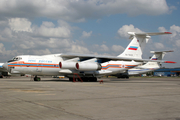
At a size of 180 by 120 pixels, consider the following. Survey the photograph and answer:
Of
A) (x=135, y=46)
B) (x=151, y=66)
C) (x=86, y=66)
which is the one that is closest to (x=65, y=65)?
(x=86, y=66)

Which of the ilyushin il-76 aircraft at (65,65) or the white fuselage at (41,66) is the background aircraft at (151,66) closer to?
the ilyushin il-76 aircraft at (65,65)

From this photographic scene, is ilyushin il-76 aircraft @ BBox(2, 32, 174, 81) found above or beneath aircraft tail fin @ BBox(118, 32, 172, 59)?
beneath

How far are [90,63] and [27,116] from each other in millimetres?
17402

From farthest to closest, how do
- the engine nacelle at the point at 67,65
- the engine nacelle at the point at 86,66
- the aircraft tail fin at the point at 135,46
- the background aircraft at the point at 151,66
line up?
the background aircraft at the point at 151,66, the aircraft tail fin at the point at 135,46, the engine nacelle at the point at 86,66, the engine nacelle at the point at 67,65

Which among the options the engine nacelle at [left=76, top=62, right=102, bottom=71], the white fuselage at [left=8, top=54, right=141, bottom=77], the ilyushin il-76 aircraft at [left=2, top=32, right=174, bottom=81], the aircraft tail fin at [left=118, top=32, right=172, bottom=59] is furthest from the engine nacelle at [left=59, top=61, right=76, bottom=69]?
the aircraft tail fin at [left=118, top=32, right=172, bottom=59]

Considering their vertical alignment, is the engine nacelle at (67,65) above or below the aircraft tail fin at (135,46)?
below

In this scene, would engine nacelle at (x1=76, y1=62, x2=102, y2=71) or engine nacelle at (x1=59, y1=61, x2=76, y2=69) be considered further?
engine nacelle at (x1=76, y1=62, x2=102, y2=71)

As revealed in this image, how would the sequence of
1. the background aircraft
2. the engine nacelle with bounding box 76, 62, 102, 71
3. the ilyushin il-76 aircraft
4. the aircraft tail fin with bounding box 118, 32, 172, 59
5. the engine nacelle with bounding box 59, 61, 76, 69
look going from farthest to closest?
the background aircraft < the aircraft tail fin with bounding box 118, 32, 172, 59 < the engine nacelle with bounding box 76, 62, 102, 71 < the ilyushin il-76 aircraft < the engine nacelle with bounding box 59, 61, 76, 69

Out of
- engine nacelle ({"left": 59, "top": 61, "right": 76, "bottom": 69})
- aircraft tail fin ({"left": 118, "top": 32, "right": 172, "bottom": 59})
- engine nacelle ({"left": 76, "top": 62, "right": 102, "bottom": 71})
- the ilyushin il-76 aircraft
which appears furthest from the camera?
aircraft tail fin ({"left": 118, "top": 32, "right": 172, "bottom": 59})

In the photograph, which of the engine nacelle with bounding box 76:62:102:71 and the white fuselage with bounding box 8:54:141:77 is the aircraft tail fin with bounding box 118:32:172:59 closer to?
the white fuselage with bounding box 8:54:141:77

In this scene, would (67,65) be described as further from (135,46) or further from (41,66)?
(135,46)

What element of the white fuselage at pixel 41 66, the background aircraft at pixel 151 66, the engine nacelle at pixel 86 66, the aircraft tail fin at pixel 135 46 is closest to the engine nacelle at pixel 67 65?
the engine nacelle at pixel 86 66

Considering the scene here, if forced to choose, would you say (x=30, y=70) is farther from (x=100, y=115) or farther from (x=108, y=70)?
(x=100, y=115)

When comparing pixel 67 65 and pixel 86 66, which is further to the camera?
pixel 86 66
